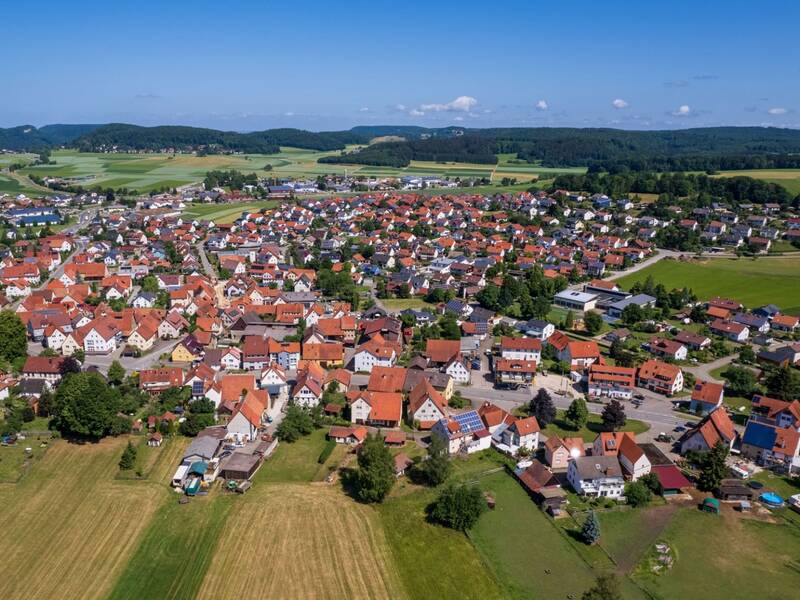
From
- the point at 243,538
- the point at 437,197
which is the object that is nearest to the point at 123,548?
the point at 243,538

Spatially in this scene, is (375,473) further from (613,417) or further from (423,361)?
(423,361)

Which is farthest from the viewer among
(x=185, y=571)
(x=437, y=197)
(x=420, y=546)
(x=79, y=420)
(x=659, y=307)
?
(x=437, y=197)

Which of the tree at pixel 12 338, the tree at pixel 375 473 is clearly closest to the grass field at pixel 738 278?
the tree at pixel 375 473

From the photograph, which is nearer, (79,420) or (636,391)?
(79,420)

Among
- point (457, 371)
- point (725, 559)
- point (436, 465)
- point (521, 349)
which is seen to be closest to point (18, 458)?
point (436, 465)

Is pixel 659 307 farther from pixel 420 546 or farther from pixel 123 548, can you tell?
pixel 123 548

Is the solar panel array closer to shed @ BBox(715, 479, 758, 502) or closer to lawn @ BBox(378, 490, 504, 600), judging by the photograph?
lawn @ BBox(378, 490, 504, 600)

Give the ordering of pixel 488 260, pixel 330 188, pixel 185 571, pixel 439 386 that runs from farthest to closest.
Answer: pixel 330 188 < pixel 488 260 < pixel 439 386 < pixel 185 571

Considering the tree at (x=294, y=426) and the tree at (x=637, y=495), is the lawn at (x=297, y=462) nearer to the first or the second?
the tree at (x=294, y=426)
